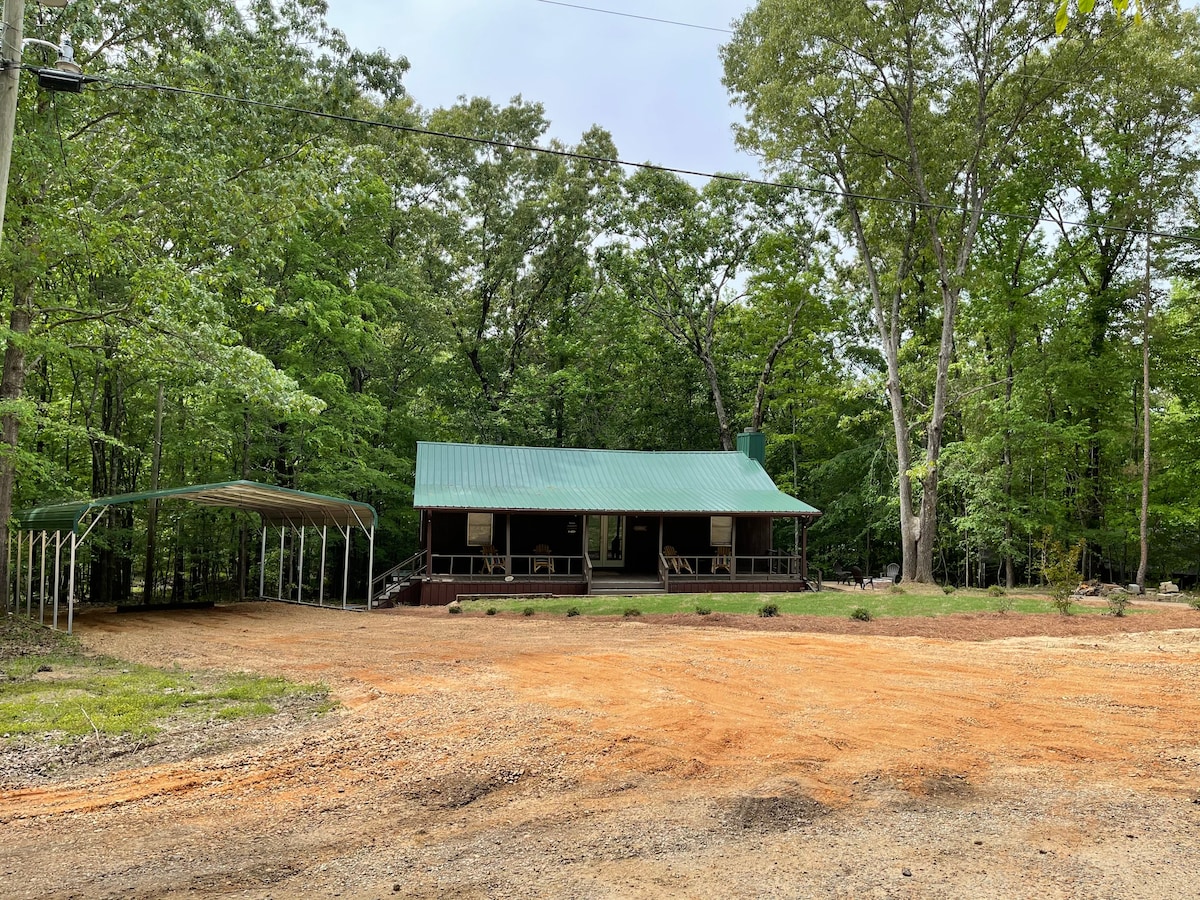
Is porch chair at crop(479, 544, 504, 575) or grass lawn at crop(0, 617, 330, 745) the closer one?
grass lawn at crop(0, 617, 330, 745)

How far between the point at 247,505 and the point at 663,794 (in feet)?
55.0

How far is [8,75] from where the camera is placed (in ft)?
23.5

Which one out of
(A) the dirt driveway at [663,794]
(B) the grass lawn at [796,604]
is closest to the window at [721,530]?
(B) the grass lawn at [796,604]

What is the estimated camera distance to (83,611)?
1845 centimetres

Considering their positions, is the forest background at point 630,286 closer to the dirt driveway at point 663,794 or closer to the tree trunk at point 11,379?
the tree trunk at point 11,379

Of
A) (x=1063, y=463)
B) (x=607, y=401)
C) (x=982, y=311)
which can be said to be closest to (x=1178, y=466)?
(x=1063, y=463)

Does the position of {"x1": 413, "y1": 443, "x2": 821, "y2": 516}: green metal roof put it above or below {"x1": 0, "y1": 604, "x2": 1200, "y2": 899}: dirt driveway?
above

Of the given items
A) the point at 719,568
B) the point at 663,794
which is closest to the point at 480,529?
the point at 719,568

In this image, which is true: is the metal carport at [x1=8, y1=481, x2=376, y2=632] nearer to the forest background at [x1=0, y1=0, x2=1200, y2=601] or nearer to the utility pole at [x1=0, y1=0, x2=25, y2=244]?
the forest background at [x1=0, y1=0, x2=1200, y2=601]

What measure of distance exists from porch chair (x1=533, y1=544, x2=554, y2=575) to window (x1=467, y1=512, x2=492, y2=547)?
1439mm

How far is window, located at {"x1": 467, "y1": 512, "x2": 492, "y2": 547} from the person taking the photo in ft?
75.3

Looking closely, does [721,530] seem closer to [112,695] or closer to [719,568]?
[719,568]

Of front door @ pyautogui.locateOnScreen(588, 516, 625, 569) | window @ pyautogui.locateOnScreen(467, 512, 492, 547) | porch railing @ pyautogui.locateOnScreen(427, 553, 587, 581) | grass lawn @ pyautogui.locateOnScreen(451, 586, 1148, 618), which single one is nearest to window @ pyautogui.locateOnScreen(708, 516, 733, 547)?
front door @ pyautogui.locateOnScreen(588, 516, 625, 569)

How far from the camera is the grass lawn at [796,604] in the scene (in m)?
16.7
